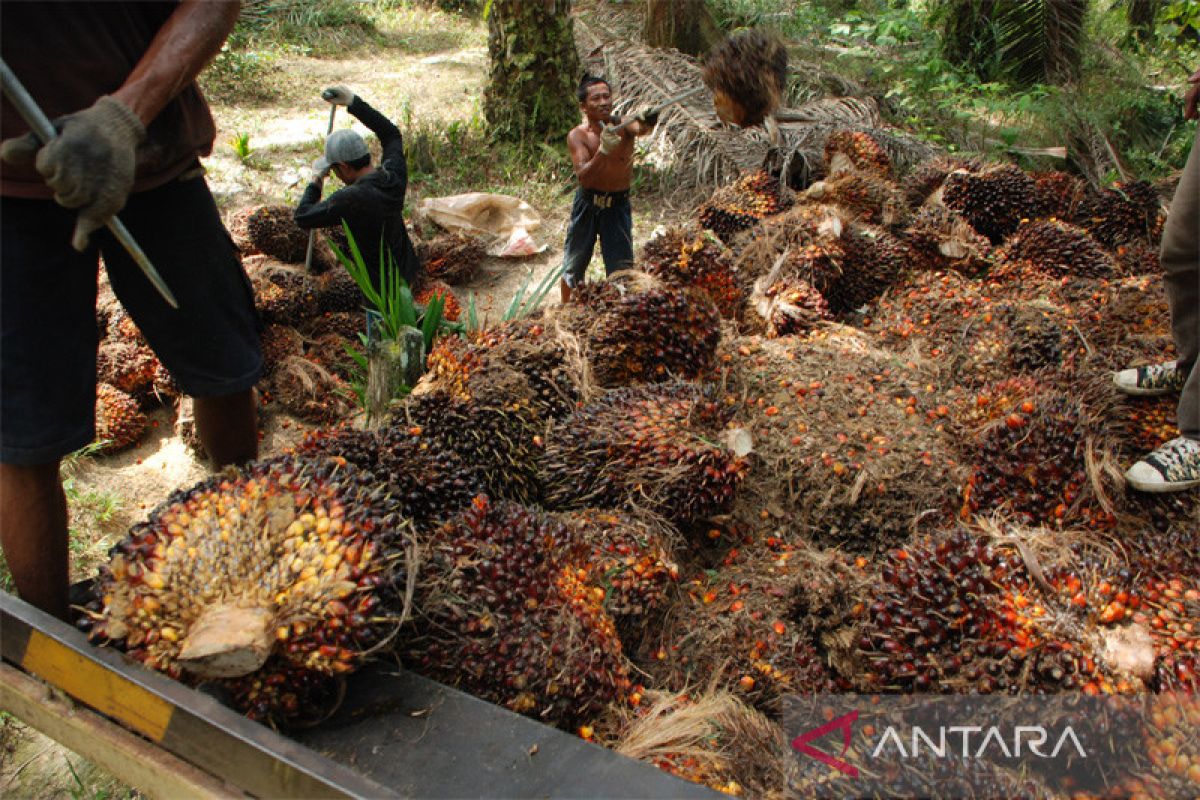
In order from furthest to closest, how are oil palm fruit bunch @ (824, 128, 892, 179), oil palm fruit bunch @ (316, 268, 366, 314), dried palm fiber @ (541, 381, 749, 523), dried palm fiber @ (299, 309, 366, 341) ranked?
oil palm fruit bunch @ (824, 128, 892, 179), oil palm fruit bunch @ (316, 268, 366, 314), dried palm fiber @ (299, 309, 366, 341), dried palm fiber @ (541, 381, 749, 523)

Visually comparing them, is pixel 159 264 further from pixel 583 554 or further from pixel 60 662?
pixel 583 554

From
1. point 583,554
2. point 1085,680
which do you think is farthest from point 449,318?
point 1085,680

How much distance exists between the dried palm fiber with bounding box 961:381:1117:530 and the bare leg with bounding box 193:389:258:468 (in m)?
2.09

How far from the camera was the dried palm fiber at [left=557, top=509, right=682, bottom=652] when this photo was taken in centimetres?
208

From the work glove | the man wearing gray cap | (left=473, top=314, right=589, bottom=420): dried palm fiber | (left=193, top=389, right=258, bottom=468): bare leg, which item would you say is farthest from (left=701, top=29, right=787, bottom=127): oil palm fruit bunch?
the work glove

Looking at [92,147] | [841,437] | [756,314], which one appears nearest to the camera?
[92,147]

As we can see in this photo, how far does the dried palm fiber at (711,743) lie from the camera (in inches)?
67.7

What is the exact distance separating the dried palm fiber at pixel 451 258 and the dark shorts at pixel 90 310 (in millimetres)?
3046

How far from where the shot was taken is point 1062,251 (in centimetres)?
378

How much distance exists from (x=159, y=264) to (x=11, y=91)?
2.00 ft

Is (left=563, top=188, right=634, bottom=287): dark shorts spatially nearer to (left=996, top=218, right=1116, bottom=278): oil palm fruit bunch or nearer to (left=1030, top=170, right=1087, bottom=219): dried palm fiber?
(left=996, top=218, right=1116, bottom=278): oil palm fruit bunch

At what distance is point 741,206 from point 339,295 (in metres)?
2.31

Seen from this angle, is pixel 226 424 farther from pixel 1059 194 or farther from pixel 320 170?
pixel 1059 194

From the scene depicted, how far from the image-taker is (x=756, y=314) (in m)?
3.60
